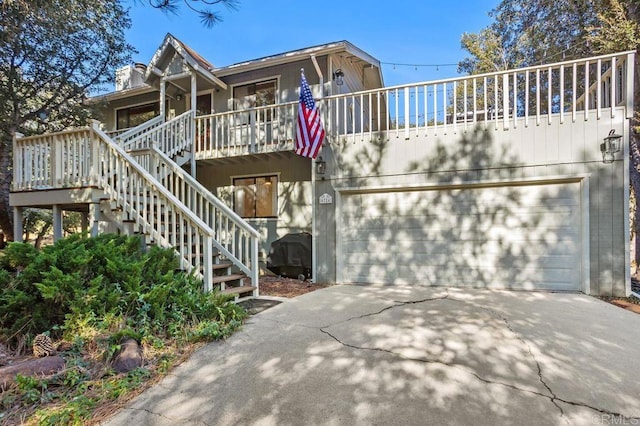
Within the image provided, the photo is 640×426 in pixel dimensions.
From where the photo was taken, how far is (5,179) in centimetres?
945

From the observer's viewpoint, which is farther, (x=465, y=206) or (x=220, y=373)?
(x=465, y=206)

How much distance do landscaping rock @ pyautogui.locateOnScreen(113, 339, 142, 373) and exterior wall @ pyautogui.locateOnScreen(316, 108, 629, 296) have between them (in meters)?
4.27

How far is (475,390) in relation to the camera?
251cm

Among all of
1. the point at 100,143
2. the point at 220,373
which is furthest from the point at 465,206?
the point at 100,143

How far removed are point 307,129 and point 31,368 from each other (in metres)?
5.33

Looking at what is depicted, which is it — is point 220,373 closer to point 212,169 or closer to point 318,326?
point 318,326

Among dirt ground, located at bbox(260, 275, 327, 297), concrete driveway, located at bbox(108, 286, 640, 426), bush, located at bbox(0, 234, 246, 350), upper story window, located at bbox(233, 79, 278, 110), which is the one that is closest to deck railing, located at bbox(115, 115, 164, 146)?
upper story window, located at bbox(233, 79, 278, 110)

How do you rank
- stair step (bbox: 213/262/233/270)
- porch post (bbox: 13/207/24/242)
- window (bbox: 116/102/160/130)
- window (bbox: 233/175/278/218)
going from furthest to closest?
1. window (bbox: 116/102/160/130)
2. window (bbox: 233/175/278/218)
3. porch post (bbox: 13/207/24/242)
4. stair step (bbox: 213/262/233/270)

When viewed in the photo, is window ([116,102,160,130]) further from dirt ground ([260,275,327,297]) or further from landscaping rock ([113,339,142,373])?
landscaping rock ([113,339,142,373])

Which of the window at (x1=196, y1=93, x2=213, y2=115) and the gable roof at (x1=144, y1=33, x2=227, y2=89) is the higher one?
the gable roof at (x1=144, y1=33, x2=227, y2=89)

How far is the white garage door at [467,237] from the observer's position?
19.0 feet

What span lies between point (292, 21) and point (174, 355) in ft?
29.2

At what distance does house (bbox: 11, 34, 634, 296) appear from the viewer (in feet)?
17.8

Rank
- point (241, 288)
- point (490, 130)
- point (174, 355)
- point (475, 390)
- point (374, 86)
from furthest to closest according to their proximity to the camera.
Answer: point (374, 86)
point (490, 130)
point (241, 288)
point (174, 355)
point (475, 390)
